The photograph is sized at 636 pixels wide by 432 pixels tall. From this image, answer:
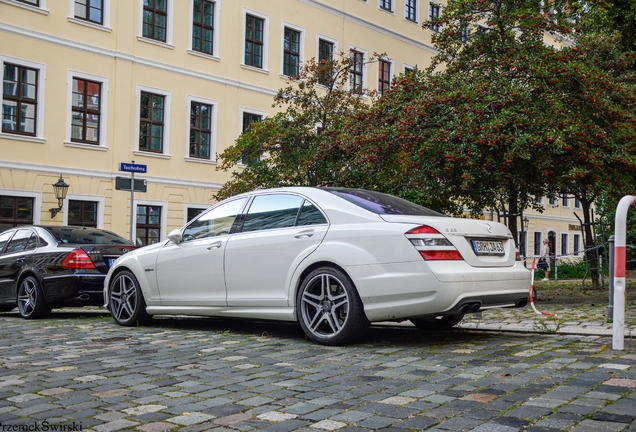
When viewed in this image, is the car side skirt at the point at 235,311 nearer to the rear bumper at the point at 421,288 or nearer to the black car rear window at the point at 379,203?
the rear bumper at the point at 421,288

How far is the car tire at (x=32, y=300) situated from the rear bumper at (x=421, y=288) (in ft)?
19.7

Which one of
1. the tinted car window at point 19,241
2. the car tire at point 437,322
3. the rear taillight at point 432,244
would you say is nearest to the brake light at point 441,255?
the rear taillight at point 432,244

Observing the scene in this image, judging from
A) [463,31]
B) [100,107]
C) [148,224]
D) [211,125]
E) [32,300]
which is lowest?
[32,300]

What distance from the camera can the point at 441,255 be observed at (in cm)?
668

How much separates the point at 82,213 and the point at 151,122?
15.1ft

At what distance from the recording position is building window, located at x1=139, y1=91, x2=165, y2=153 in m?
28.6

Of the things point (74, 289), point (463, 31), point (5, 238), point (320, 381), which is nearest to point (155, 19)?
point (463, 31)

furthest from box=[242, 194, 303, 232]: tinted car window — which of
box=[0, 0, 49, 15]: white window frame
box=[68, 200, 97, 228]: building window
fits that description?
box=[0, 0, 49, 15]: white window frame

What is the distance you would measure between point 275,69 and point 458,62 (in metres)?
18.8

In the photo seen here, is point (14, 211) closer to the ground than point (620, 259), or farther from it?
farther from it

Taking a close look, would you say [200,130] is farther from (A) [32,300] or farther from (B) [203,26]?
(A) [32,300]

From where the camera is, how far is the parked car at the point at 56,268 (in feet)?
35.8

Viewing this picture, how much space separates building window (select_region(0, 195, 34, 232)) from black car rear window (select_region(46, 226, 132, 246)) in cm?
1365

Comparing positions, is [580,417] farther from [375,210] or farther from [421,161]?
[421,161]
